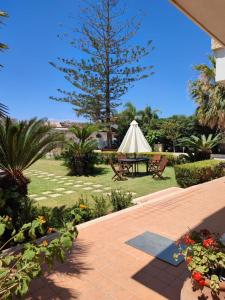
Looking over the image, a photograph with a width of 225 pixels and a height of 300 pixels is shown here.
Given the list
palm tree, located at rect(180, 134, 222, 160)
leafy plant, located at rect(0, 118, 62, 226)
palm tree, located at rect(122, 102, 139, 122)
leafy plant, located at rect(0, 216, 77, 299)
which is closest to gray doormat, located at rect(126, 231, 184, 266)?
leafy plant, located at rect(0, 216, 77, 299)

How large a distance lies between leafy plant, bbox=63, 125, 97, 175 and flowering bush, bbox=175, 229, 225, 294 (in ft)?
34.7

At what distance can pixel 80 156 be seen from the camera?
488 inches

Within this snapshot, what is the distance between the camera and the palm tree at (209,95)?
15242 millimetres

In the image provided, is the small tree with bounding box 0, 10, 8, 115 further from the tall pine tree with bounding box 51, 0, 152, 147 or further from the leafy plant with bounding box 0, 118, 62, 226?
the tall pine tree with bounding box 51, 0, 152, 147

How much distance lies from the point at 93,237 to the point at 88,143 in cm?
890

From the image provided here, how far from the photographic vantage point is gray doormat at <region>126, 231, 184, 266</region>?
11.0 feet

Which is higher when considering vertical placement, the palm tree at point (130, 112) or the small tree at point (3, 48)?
the palm tree at point (130, 112)

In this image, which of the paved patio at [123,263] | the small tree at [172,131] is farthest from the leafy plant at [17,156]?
the small tree at [172,131]

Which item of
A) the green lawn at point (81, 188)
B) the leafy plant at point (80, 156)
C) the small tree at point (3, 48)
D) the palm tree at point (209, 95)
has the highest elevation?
the palm tree at point (209, 95)

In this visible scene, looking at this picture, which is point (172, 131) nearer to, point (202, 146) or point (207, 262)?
point (202, 146)

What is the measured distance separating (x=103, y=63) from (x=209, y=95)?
10954 mm

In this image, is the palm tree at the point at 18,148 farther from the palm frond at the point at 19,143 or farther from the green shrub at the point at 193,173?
the green shrub at the point at 193,173

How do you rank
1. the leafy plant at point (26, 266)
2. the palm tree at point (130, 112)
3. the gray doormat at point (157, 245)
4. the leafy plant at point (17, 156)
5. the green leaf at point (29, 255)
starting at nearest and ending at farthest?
1. the leafy plant at point (26, 266)
2. the green leaf at point (29, 255)
3. the gray doormat at point (157, 245)
4. the leafy plant at point (17, 156)
5. the palm tree at point (130, 112)

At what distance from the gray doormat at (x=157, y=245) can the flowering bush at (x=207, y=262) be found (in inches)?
54.2
